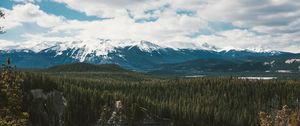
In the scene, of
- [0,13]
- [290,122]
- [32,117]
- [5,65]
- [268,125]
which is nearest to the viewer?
[5,65]

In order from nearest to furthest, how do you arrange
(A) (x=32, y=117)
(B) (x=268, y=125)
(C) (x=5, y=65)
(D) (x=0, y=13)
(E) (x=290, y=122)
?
(C) (x=5, y=65) < (D) (x=0, y=13) < (B) (x=268, y=125) < (E) (x=290, y=122) < (A) (x=32, y=117)

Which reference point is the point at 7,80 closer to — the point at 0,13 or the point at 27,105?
the point at 0,13

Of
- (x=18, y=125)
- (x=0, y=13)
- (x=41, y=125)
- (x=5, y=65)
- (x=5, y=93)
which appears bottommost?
(x=41, y=125)

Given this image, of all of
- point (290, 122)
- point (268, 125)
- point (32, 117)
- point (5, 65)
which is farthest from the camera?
point (32, 117)

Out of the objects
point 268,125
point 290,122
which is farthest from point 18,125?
point 290,122

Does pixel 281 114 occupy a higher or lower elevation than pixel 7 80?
lower

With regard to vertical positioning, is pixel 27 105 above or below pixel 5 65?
below

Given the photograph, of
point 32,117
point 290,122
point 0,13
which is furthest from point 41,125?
point 0,13

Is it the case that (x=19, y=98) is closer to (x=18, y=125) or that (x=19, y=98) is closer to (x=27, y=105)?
(x=18, y=125)

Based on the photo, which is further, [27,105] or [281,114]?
[27,105]
